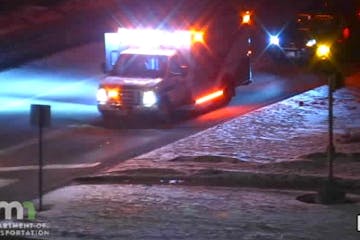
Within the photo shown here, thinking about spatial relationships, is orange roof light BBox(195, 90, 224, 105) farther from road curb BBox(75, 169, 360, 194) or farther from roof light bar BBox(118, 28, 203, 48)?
road curb BBox(75, 169, 360, 194)

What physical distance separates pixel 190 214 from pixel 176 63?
1150cm

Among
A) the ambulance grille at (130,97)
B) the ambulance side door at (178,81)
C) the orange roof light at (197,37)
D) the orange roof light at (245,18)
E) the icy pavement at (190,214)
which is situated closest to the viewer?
the icy pavement at (190,214)

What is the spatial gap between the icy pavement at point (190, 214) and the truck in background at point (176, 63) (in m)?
7.69

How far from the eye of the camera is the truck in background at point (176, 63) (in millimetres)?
20891

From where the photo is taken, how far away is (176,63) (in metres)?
22.1

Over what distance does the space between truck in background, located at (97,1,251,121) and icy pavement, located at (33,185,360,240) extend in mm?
7692

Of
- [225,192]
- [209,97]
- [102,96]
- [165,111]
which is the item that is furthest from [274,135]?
[209,97]

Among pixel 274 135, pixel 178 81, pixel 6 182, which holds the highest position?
pixel 178 81

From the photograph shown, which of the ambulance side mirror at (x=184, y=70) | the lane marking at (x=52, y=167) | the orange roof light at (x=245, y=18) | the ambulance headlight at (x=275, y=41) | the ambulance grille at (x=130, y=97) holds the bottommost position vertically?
the lane marking at (x=52, y=167)

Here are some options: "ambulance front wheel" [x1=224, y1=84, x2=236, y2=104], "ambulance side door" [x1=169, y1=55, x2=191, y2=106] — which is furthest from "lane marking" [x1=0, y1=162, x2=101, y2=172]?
"ambulance front wheel" [x1=224, y1=84, x2=236, y2=104]

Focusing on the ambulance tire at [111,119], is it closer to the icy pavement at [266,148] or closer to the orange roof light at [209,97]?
→ the orange roof light at [209,97]

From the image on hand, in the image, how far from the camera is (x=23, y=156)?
16.6 meters

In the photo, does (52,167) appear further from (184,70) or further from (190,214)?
(184,70)

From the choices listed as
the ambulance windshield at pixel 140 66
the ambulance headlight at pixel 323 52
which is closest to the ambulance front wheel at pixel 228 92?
the ambulance windshield at pixel 140 66
